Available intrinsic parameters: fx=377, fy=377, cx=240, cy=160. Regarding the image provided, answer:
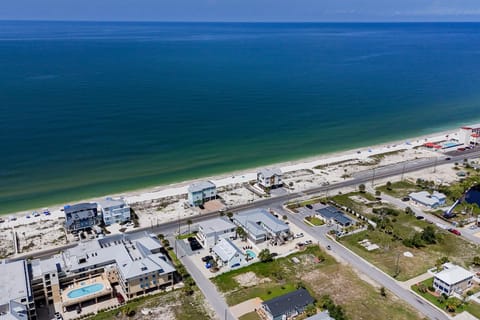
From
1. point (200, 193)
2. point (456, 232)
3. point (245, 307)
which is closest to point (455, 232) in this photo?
point (456, 232)

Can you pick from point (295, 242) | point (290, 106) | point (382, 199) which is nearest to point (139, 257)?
point (295, 242)

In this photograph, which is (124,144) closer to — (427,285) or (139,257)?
(139,257)

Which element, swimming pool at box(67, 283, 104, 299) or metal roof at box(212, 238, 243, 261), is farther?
metal roof at box(212, 238, 243, 261)

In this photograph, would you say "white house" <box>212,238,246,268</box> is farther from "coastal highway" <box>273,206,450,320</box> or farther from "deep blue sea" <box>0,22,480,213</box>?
"deep blue sea" <box>0,22,480,213</box>

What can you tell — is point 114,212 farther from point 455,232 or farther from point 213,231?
point 455,232

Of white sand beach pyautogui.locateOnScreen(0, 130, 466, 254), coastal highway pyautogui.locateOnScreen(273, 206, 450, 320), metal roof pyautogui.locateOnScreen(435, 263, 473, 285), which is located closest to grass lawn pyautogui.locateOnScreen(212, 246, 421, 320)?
coastal highway pyautogui.locateOnScreen(273, 206, 450, 320)
